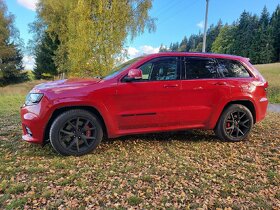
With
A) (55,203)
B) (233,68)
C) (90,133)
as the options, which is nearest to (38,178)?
(55,203)

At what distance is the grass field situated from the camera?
2852 mm

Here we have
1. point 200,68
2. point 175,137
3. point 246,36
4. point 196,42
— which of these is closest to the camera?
point 200,68

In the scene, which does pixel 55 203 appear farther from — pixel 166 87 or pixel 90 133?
pixel 166 87

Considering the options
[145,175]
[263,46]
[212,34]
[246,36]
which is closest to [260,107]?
[145,175]

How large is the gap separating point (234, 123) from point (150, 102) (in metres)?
1.87

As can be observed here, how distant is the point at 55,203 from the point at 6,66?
108 feet

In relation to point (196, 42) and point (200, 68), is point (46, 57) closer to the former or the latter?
point (200, 68)

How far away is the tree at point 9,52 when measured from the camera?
31.0 meters

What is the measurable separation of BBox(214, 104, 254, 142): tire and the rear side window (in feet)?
2.05

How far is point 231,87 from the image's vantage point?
4840 mm

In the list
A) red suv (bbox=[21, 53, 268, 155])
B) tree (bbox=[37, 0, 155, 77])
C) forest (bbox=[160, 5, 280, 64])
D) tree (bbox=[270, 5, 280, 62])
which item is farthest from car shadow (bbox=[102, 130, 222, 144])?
tree (bbox=[270, 5, 280, 62])

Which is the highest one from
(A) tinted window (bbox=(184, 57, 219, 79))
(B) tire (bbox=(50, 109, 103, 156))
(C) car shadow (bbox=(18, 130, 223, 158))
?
(A) tinted window (bbox=(184, 57, 219, 79))

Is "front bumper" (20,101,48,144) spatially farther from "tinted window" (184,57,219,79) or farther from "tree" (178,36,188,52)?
"tree" (178,36,188,52)

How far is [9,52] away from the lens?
103 feet
